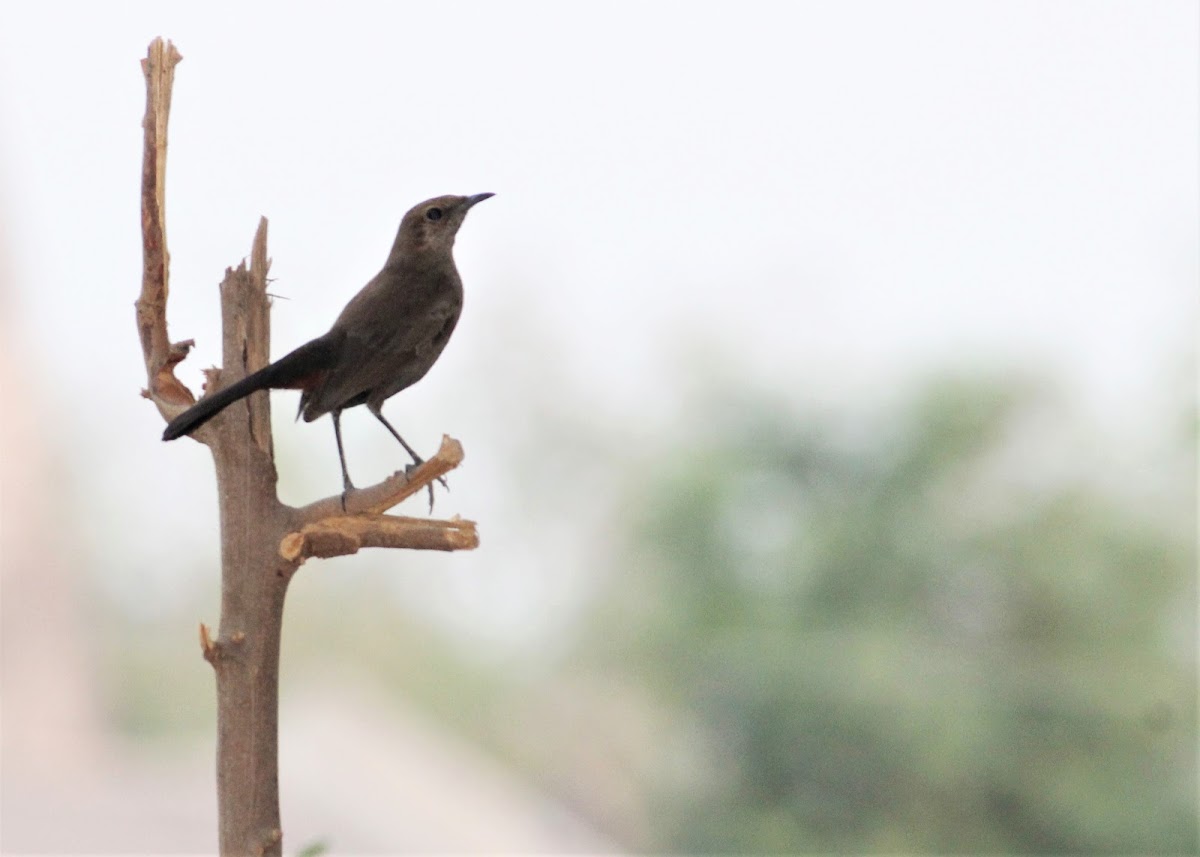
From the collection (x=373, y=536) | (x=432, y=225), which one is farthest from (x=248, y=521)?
(x=432, y=225)

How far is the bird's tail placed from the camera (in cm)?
169

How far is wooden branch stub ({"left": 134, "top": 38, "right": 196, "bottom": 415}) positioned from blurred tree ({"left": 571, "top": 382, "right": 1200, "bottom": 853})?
6950 mm

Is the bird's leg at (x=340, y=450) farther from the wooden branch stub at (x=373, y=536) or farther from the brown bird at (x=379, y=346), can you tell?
the wooden branch stub at (x=373, y=536)

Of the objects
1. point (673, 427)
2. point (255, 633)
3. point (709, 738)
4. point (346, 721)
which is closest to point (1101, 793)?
point (709, 738)

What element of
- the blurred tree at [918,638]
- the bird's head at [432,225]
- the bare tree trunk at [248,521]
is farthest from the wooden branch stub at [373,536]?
the blurred tree at [918,638]

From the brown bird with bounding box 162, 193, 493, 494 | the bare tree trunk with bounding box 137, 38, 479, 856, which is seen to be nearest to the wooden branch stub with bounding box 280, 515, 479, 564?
the bare tree trunk with bounding box 137, 38, 479, 856

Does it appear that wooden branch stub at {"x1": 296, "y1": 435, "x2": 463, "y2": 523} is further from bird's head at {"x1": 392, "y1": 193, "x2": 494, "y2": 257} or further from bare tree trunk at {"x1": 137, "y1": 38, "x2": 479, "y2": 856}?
bird's head at {"x1": 392, "y1": 193, "x2": 494, "y2": 257}

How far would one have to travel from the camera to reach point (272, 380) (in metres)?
1.77

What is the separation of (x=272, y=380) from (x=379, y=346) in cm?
22

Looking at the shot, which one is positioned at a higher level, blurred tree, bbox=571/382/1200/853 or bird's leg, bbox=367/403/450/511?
bird's leg, bbox=367/403/450/511

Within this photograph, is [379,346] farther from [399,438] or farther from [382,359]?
[399,438]

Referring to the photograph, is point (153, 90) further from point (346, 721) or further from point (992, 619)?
point (992, 619)

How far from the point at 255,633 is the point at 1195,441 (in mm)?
7944

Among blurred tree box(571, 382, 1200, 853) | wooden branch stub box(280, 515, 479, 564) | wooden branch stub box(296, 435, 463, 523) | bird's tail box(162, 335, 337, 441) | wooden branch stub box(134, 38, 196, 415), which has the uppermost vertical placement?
wooden branch stub box(134, 38, 196, 415)
